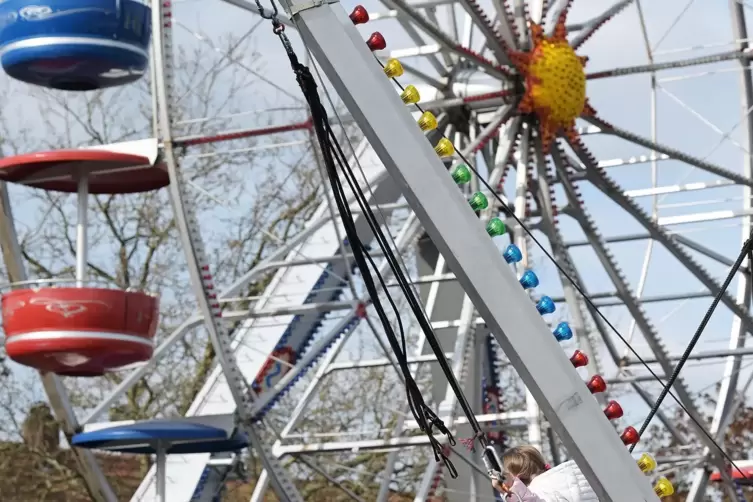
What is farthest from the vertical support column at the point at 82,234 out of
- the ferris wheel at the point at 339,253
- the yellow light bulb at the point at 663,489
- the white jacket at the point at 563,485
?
the white jacket at the point at 563,485

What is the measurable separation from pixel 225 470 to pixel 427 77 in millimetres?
4132

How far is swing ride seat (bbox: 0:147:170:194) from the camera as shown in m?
13.2

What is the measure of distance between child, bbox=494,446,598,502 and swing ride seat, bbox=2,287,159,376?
7148 millimetres

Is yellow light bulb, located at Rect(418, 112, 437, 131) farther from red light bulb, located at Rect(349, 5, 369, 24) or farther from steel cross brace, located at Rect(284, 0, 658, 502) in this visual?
red light bulb, located at Rect(349, 5, 369, 24)

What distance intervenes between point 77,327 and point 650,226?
579 cm

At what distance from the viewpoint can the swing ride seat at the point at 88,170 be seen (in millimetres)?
13227

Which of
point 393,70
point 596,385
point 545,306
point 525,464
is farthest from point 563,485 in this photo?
point 393,70

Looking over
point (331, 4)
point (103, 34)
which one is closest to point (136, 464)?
point (103, 34)

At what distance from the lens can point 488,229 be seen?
6.14 metres

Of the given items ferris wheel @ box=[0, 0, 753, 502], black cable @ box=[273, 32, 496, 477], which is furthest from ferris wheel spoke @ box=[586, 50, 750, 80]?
black cable @ box=[273, 32, 496, 477]

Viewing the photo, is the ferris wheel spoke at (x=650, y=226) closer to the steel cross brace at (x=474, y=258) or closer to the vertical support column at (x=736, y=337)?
the vertical support column at (x=736, y=337)

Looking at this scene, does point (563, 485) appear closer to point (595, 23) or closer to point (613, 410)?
point (613, 410)

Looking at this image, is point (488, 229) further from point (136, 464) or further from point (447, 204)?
point (136, 464)

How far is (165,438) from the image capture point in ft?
42.5
